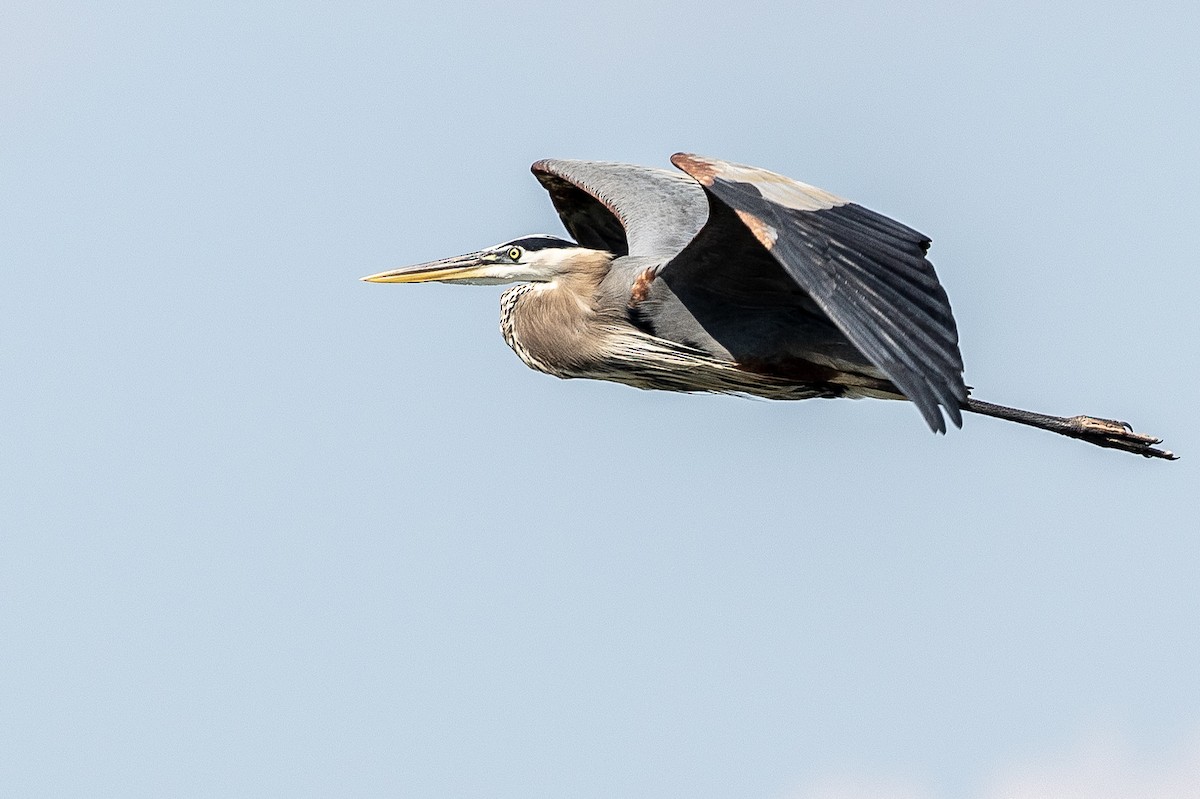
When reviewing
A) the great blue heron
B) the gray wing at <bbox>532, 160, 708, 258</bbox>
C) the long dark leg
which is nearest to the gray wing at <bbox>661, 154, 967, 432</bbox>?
the great blue heron

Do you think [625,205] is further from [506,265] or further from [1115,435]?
[1115,435]

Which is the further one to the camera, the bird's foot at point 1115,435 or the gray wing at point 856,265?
the bird's foot at point 1115,435

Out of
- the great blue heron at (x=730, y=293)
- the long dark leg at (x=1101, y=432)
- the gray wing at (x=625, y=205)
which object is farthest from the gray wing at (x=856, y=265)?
the long dark leg at (x=1101, y=432)

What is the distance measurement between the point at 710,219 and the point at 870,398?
5.49 ft

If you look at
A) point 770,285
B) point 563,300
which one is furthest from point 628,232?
point 770,285

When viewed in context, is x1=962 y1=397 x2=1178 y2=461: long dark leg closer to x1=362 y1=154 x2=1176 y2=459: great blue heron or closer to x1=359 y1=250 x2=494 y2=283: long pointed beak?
x1=362 y1=154 x2=1176 y2=459: great blue heron

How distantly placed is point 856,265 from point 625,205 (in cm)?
234

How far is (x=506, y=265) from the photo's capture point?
906cm

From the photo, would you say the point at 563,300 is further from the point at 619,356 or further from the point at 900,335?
the point at 900,335

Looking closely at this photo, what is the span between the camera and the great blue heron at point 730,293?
6859 mm

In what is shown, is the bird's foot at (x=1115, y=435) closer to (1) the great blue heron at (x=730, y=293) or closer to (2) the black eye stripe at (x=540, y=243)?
(1) the great blue heron at (x=730, y=293)

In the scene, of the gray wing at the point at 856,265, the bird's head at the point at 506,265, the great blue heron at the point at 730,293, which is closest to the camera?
the gray wing at the point at 856,265

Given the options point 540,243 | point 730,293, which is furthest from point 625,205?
point 730,293

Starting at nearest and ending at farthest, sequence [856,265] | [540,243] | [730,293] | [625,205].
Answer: [856,265], [730,293], [540,243], [625,205]
